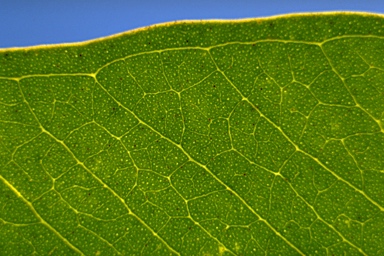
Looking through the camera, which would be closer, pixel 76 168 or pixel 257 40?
pixel 257 40

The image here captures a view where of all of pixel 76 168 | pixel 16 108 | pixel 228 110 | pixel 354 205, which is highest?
pixel 16 108

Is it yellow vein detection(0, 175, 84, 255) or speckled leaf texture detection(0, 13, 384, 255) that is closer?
speckled leaf texture detection(0, 13, 384, 255)

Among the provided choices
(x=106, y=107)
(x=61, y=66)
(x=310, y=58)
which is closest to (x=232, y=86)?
(x=310, y=58)

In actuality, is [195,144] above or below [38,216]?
above

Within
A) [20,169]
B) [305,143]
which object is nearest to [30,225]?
[20,169]

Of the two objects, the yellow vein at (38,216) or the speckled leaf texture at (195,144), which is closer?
the speckled leaf texture at (195,144)

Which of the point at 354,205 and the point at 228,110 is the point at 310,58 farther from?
the point at 354,205

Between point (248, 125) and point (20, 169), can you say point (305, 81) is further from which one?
point (20, 169)

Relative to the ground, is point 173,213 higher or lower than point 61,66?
lower
